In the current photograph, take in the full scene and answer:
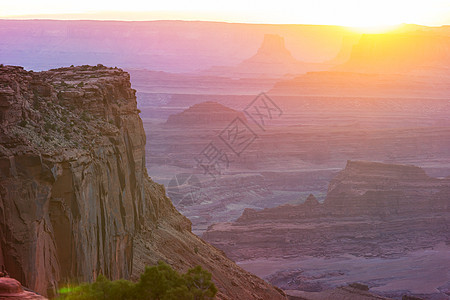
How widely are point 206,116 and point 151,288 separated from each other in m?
83.0

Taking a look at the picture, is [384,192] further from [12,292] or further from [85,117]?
[12,292]

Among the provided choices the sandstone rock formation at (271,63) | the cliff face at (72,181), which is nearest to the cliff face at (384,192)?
the cliff face at (72,181)

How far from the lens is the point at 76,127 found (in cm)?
1644

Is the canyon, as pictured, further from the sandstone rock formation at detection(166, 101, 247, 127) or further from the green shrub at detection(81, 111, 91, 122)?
the sandstone rock formation at detection(166, 101, 247, 127)

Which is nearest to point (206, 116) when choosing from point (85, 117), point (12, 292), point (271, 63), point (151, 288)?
point (271, 63)

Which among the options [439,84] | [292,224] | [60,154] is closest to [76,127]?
[60,154]

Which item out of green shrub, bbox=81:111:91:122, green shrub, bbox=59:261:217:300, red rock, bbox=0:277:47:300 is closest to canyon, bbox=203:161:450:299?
green shrub, bbox=81:111:91:122

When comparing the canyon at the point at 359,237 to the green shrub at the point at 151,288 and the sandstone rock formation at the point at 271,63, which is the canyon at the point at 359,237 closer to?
the green shrub at the point at 151,288

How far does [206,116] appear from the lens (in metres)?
95.9

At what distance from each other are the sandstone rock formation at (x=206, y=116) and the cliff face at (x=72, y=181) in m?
72.0

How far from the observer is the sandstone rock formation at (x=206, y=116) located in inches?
3755

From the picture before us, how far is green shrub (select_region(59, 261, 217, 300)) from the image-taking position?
12492 mm

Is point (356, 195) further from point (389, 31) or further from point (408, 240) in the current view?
point (389, 31)

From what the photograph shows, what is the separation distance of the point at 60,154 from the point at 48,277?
2421 millimetres
